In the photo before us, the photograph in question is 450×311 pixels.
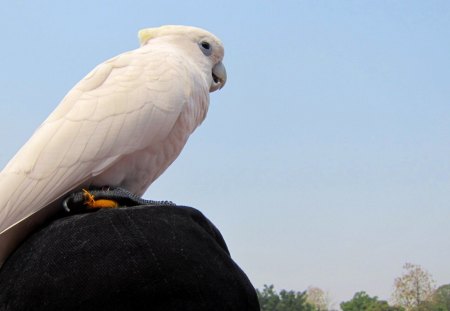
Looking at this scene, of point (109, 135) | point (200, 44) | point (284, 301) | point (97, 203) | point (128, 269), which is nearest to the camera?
point (128, 269)

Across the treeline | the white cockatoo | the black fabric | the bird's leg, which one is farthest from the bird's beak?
the treeline

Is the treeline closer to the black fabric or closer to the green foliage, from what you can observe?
the green foliage

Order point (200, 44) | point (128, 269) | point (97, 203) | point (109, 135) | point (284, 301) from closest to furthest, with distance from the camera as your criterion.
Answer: point (128, 269) → point (97, 203) → point (109, 135) → point (200, 44) → point (284, 301)

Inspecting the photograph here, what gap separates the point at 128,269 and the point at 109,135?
0.90m

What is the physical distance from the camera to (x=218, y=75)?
293 centimetres

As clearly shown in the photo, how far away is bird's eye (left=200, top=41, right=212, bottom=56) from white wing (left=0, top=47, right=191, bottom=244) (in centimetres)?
38

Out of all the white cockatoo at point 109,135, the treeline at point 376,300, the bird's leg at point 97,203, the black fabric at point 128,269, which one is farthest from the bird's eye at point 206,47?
the treeline at point 376,300

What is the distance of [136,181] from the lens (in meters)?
2.19

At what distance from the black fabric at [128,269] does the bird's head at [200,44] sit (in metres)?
1.53

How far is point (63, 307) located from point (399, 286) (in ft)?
84.5

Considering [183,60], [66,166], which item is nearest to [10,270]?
[66,166]

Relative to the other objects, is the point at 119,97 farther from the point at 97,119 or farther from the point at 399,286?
the point at 399,286

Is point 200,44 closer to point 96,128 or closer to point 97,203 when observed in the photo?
point 96,128

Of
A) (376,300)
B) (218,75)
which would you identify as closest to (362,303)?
(376,300)
